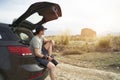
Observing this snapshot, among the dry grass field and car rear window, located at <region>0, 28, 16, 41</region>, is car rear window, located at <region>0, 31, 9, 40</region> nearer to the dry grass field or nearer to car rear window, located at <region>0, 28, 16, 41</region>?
car rear window, located at <region>0, 28, 16, 41</region>

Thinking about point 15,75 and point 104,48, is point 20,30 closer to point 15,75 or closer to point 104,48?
point 15,75

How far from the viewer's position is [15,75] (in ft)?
22.8

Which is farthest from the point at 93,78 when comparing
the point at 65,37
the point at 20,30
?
the point at 65,37

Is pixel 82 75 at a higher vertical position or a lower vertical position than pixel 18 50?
lower

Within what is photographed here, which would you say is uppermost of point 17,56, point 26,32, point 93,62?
point 26,32

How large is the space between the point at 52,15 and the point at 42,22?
41 centimetres

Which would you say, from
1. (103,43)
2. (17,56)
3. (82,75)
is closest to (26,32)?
(17,56)

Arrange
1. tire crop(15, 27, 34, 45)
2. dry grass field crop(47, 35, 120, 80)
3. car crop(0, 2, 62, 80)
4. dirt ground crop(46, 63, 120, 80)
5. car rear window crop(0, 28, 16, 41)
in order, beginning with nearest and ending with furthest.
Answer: car crop(0, 2, 62, 80) → car rear window crop(0, 28, 16, 41) → tire crop(15, 27, 34, 45) → dirt ground crop(46, 63, 120, 80) → dry grass field crop(47, 35, 120, 80)

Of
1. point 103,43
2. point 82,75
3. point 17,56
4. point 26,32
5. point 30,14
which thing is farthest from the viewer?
point 103,43

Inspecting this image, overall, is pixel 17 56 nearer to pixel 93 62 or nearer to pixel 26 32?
pixel 26 32

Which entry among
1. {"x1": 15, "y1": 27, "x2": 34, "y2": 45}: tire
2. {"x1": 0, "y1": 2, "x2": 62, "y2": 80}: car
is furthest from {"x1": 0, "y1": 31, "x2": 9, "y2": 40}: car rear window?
{"x1": 15, "y1": 27, "x2": 34, "y2": 45}: tire

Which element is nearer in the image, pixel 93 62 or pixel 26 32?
pixel 26 32

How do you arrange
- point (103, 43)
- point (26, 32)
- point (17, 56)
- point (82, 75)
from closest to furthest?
point (17, 56)
point (26, 32)
point (82, 75)
point (103, 43)

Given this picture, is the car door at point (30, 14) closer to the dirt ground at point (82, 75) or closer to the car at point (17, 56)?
the car at point (17, 56)
